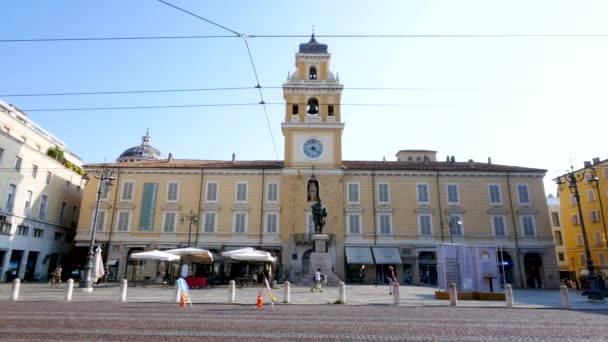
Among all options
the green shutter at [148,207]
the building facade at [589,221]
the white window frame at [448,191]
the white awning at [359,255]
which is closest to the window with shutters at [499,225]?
the white window frame at [448,191]

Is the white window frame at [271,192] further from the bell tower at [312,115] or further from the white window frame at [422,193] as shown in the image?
the white window frame at [422,193]

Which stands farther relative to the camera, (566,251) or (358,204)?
(566,251)

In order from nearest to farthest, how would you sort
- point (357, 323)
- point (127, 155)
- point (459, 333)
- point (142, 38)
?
point (459, 333) → point (357, 323) → point (142, 38) → point (127, 155)

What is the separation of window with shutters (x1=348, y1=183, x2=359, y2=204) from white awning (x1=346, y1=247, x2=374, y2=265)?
4289 mm

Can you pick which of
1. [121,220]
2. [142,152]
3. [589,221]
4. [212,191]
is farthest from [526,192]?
[142,152]

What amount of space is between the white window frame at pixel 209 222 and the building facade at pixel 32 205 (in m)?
14.1

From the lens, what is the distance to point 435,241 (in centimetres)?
3478

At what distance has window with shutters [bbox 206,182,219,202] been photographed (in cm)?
3625

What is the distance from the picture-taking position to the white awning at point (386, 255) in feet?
109

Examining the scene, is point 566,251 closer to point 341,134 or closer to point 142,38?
point 341,134

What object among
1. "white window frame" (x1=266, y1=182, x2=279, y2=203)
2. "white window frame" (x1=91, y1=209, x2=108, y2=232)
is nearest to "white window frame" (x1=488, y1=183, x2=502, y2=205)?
"white window frame" (x1=266, y1=182, x2=279, y2=203)

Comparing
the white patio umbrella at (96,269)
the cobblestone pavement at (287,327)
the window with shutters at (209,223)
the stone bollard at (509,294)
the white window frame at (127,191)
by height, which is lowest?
the cobblestone pavement at (287,327)

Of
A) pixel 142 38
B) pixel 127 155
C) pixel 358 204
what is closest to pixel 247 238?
pixel 358 204

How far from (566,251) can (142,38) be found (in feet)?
174
